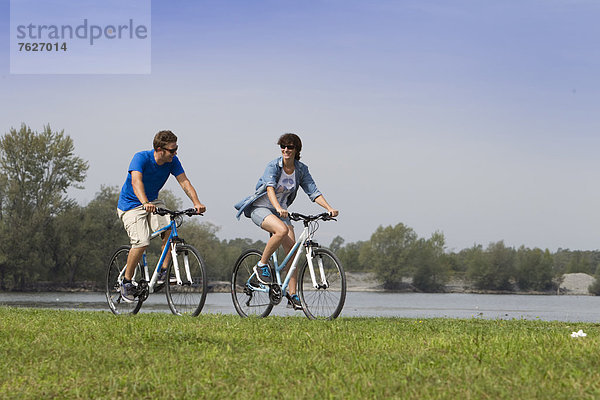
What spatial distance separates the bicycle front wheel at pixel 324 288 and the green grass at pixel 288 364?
4.62ft

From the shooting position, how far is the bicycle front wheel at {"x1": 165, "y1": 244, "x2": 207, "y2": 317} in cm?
981

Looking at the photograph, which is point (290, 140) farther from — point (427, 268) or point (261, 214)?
point (427, 268)

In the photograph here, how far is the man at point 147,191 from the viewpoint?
9797 millimetres

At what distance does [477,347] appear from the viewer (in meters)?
6.02

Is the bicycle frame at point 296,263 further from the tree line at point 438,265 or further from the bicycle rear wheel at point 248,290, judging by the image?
the tree line at point 438,265

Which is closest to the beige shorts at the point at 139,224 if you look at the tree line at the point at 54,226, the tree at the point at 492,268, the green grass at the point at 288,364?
the green grass at the point at 288,364

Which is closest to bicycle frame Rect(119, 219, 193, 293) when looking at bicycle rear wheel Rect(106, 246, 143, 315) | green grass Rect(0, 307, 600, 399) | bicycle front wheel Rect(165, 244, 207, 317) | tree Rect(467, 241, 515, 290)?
bicycle front wheel Rect(165, 244, 207, 317)

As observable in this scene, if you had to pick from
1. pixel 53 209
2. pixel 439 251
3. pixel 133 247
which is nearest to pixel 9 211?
pixel 53 209

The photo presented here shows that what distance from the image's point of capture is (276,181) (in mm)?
9430

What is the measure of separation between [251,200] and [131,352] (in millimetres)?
3873

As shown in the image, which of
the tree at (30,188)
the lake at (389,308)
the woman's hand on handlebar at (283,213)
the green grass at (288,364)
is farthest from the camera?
the tree at (30,188)

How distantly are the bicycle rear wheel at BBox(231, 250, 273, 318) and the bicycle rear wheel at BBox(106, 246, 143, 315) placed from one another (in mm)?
1549

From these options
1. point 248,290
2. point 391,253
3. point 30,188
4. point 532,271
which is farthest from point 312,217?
point 532,271

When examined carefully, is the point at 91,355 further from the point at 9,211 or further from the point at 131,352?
the point at 9,211
